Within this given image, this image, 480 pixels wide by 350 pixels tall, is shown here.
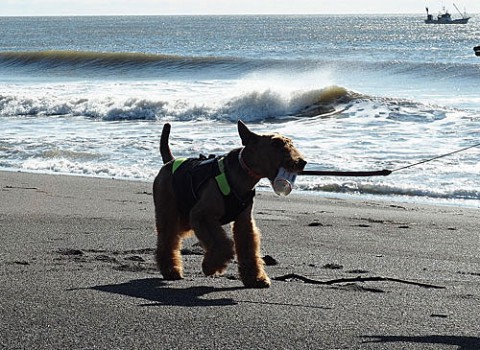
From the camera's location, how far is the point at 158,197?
5398 millimetres

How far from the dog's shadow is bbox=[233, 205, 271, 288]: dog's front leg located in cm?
11

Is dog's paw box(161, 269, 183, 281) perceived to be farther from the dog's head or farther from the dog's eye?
the dog's eye

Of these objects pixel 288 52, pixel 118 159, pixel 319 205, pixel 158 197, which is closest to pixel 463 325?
pixel 158 197

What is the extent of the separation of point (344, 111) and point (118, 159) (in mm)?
9253

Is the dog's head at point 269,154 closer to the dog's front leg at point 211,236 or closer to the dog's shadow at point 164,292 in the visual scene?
the dog's front leg at point 211,236

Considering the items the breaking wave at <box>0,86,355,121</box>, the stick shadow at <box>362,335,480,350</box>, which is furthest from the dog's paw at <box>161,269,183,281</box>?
the breaking wave at <box>0,86,355,121</box>

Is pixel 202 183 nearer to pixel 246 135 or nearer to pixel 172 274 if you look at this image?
pixel 246 135

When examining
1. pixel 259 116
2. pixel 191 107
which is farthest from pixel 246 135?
pixel 191 107

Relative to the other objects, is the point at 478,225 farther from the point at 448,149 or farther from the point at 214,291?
the point at 448,149

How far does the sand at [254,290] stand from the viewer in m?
3.68

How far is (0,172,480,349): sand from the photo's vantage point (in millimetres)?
3678

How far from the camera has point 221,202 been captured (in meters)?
4.93

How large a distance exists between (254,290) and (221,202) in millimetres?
539

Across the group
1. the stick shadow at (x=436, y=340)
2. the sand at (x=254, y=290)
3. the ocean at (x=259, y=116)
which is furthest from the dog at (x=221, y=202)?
the ocean at (x=259, y=116)
